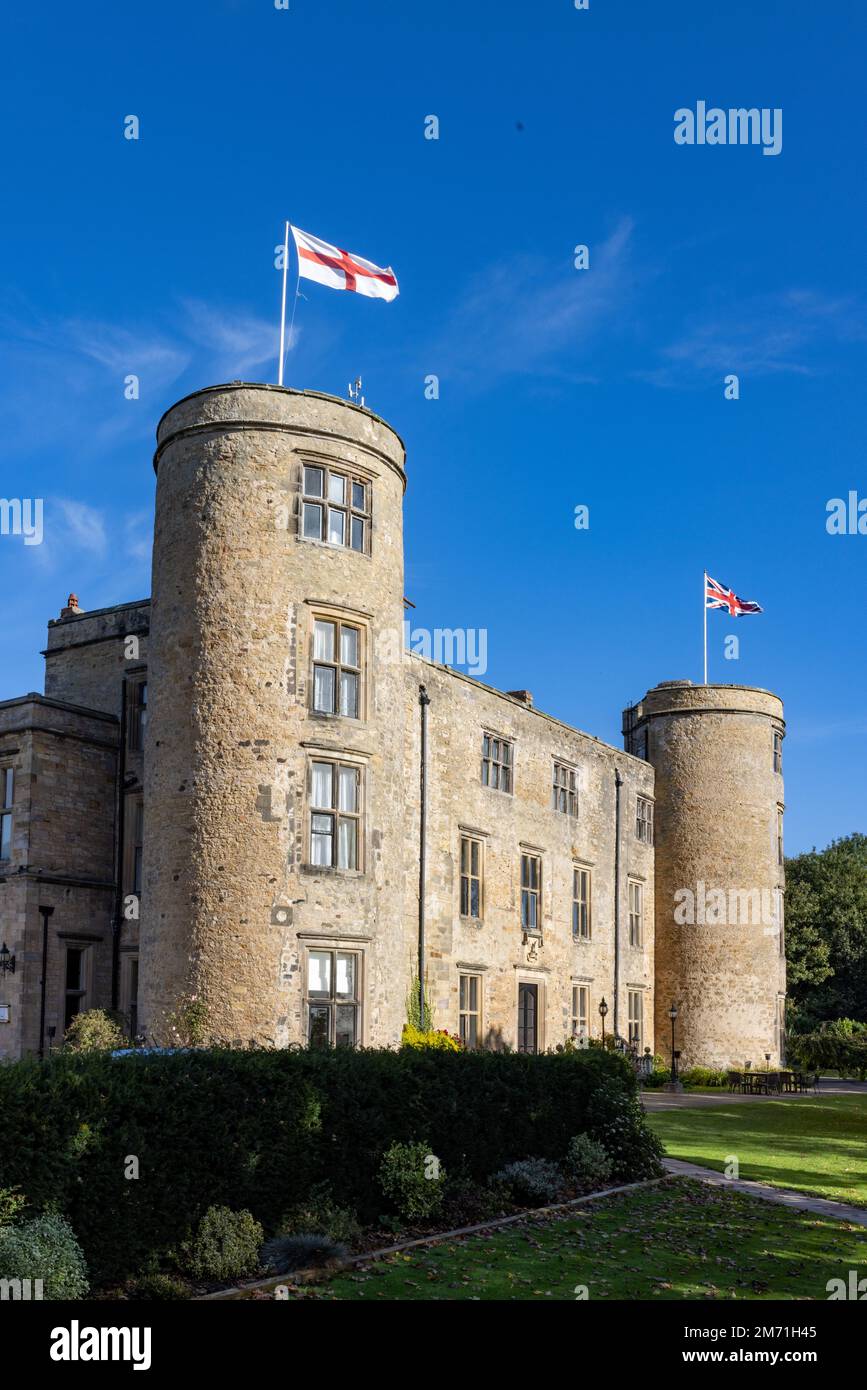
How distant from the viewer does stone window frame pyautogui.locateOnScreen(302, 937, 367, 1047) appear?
21.0 m

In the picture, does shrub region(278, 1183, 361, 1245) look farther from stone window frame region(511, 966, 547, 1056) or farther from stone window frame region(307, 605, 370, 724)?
stone window frame region(511, 966, 547, 1056)

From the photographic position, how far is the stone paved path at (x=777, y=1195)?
15543mm

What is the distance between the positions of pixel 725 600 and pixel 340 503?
69.2 ft

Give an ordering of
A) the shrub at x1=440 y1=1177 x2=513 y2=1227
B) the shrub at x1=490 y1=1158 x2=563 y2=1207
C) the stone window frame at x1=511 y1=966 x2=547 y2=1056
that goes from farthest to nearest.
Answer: the stone window frame at x1=511 y1=966 x2=547 y2=1056, the shrub at x1=490 y1=1158 x2=563 y2=1207, the shrub at x1=440 y1=1177 x2=513 y2=1227

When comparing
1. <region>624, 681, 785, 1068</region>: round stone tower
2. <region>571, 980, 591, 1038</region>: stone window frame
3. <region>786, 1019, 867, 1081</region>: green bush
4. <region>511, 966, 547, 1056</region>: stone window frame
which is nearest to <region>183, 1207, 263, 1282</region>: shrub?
<region>511, 966, 547, 1056</region>: stone window frame

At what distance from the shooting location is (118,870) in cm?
2619

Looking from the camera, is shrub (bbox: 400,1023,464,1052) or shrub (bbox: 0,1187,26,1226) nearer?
shrub (bbox: 0,1187,26,1226)

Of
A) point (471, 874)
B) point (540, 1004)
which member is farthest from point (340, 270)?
point (540, 1004)

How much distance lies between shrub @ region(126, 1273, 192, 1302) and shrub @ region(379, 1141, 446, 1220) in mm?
3486

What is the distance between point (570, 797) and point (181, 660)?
52.7ft

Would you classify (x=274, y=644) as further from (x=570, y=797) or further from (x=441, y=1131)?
(x=570, y=797)

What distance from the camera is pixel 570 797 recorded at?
35.5m

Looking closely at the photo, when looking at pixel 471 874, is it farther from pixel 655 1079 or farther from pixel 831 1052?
pixel 831 1052

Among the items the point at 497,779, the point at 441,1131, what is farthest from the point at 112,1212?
the point at 497,779
